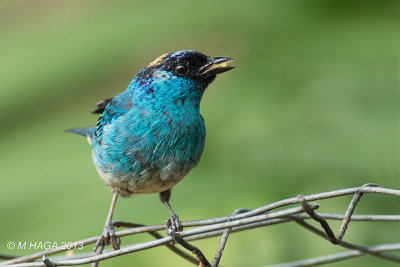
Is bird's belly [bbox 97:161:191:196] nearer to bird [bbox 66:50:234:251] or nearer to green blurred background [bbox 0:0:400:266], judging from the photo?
bird [bbox 66:50:234:251]

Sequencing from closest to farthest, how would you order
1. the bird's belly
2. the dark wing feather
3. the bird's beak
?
the bird's belly → the bird's beak → the dark wing feather

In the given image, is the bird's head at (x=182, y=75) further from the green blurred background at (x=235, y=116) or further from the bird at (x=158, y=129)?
the green blurred background at (x=235, y=116)

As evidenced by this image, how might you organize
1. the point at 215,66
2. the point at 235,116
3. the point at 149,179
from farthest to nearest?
the point at 235,116
the point at 215,66
the point at 149,179

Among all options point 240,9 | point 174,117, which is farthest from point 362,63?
point 174,117

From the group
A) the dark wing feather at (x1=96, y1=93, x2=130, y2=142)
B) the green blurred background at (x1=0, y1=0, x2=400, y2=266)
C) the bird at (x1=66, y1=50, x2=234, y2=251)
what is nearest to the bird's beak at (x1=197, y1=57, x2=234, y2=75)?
the bird at (x1=66, y1=50, x2=234, y2=251)

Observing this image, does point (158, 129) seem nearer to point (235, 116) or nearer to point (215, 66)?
point (215, 66)

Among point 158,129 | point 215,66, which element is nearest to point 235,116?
point 215,66

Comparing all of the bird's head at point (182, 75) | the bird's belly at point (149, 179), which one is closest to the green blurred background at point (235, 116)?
the bird's belly at point (149, 179)
